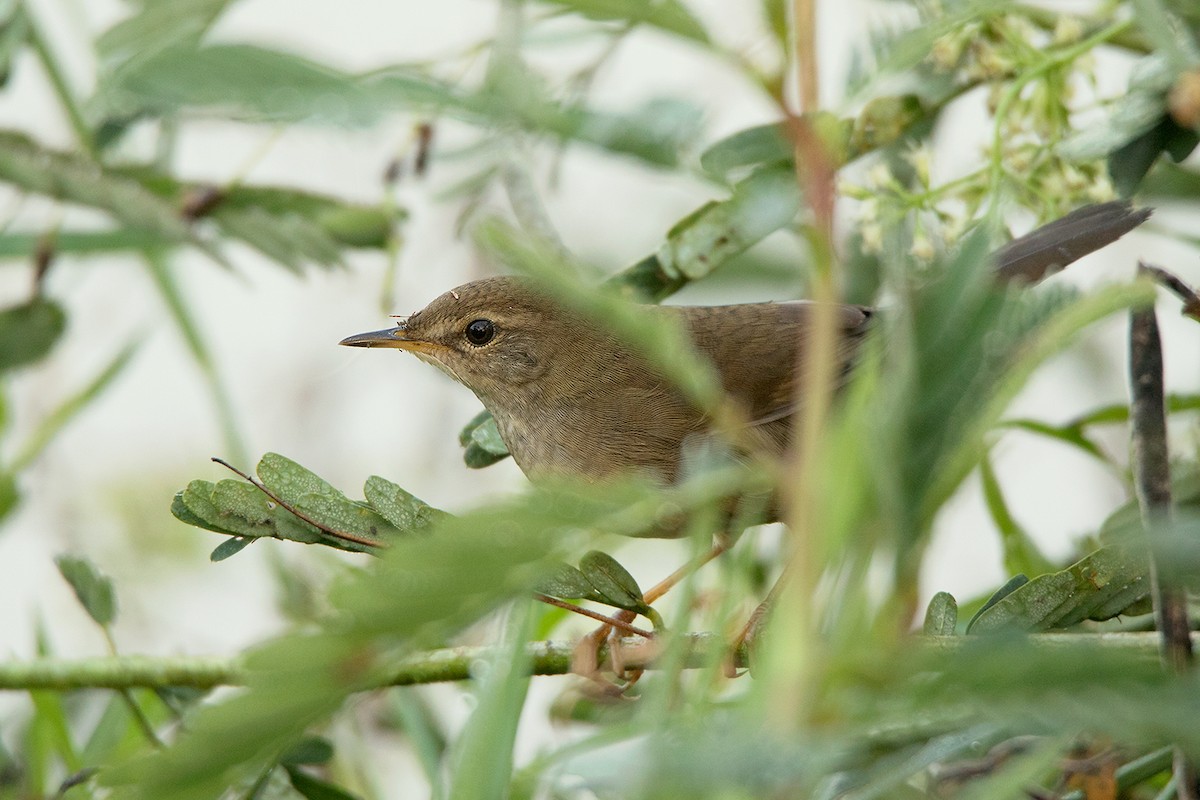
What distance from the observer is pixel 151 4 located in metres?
1.71

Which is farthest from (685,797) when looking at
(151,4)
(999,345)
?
(151,4)

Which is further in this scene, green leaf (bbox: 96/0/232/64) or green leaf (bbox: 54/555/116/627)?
green leaf (bbox: 54/555/116/627)

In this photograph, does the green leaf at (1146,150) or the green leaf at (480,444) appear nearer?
the green leaf at (1146,150)

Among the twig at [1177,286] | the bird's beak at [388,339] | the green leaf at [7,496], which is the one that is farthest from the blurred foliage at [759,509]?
the bird's beak at [388,339]

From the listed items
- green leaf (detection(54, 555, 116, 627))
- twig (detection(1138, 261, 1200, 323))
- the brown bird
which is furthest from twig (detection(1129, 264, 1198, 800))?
green leaf (detection(54, 555, 116, 627))

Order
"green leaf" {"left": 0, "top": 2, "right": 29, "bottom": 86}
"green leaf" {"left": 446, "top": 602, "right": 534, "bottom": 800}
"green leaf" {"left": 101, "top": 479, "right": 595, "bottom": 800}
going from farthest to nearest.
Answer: "green leaf" {"left": 0, "top": 2, "right": 29, "bottom": 86} < "green leaf" {"left": 446, "top": 602, "right": 534, "bottom": 800} < "green leaf" {"left": 101, "top": 479, "right": 595, "bottom": 800}

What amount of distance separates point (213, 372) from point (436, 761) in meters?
1.31

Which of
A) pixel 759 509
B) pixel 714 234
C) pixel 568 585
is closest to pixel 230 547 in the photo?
pixel 568 585

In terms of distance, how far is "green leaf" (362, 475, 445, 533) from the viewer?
1442 millimetres

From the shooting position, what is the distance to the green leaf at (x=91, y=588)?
2201mm

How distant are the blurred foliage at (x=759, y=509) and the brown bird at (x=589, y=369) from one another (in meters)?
0.34

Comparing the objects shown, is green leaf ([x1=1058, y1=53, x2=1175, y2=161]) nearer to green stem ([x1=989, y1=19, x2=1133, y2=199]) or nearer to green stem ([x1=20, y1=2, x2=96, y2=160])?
green stem ([x1=989, y1=19, x2=1133, y2=199])

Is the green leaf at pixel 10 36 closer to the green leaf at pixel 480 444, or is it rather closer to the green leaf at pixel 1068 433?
the green leaf at pixel 480 444

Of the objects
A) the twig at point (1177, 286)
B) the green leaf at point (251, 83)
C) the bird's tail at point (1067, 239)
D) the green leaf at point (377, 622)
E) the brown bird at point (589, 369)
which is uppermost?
the brown bird at point (589, 369)
